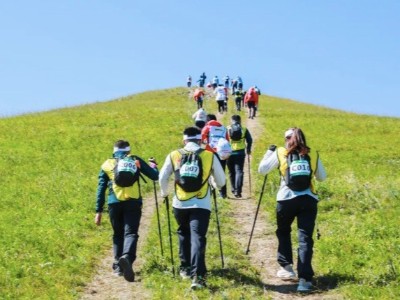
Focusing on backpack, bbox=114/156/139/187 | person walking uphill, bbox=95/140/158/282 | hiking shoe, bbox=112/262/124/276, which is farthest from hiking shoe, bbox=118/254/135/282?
backpack, bbox=114/156/139/187

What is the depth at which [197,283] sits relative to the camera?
452 inches

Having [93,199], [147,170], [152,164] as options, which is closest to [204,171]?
[147,170]

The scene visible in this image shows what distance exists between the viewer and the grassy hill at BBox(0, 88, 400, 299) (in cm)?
1269

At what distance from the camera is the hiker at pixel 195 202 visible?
11.6 meters

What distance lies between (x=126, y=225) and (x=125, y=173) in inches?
43.9

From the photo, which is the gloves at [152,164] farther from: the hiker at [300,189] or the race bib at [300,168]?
the race bib at [300,168]

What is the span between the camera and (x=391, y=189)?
2019 centimetres

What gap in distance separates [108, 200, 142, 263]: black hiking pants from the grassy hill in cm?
99

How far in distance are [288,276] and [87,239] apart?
240 inches

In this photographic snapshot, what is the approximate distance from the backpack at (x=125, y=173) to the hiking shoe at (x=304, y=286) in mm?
3973

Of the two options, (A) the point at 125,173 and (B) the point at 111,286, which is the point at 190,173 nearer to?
(A) the point at 125,173

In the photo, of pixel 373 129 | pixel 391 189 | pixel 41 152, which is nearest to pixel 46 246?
pixel 391 189

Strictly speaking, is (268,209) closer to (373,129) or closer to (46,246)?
(46,246)

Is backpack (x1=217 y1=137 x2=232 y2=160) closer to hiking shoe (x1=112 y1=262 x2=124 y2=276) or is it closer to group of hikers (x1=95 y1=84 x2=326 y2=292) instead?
group of hikers (x1=95 y1=84 x2=326 y2=292)
